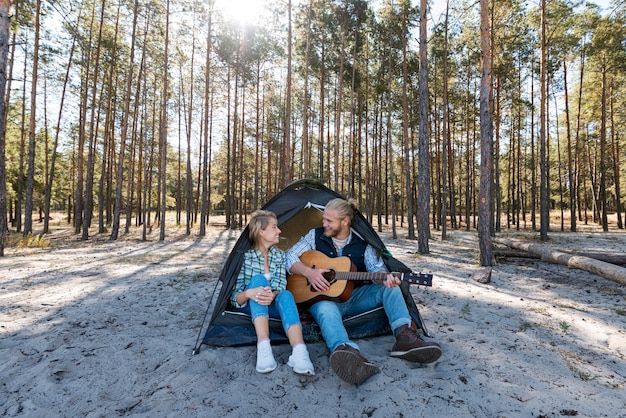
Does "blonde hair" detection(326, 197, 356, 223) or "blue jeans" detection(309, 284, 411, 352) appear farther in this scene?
"blonde hair" detection(326, 197, 356, 223)

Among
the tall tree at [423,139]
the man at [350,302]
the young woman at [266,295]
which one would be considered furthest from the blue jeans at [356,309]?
the tall tree at [423,139]

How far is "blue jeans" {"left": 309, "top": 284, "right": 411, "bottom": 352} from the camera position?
8.29 ft

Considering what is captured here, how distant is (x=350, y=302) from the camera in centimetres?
308

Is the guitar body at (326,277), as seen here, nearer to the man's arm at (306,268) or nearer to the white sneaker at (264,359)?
the man's arm at (306,268)

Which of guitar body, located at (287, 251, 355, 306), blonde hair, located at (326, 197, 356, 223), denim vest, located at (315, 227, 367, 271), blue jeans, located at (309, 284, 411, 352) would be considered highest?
blonde hair, located at (326, 197, 356, 223)

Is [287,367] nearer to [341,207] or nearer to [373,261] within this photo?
[373,261]

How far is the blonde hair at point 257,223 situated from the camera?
9.73 feet

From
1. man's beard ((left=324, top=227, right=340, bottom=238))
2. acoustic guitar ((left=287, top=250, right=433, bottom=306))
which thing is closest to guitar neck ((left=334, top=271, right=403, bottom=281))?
acoustic guitar ((left=287, top=250, right=433, bottom=306))

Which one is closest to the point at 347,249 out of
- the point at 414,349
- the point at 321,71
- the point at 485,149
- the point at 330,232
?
the point at 330,232

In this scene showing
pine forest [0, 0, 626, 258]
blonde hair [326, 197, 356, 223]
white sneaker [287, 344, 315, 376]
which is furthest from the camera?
pine forest [0, 0, 626, 258]

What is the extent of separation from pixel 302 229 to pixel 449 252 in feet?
22.6

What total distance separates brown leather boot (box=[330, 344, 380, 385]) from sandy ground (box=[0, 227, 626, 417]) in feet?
0.33

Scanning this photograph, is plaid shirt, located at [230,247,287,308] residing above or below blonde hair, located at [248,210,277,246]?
below

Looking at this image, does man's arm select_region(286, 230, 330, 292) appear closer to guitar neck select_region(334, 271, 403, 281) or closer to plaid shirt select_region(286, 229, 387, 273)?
plaid shirt select_region(286, 229, 387, 273)
